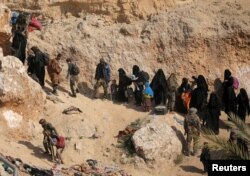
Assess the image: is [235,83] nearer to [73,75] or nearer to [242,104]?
[242,104]

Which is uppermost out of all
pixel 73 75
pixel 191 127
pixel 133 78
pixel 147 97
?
pixel 73 75

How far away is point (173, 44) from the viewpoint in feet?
59.2

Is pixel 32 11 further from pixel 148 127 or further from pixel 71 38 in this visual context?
pixel 148 127

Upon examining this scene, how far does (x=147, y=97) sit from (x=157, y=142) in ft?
5.87

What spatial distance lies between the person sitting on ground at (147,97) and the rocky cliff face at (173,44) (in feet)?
5.46

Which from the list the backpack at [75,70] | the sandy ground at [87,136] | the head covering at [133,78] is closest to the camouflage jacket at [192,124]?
the sandy ground at [87,136]

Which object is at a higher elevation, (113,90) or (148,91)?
(148,91)

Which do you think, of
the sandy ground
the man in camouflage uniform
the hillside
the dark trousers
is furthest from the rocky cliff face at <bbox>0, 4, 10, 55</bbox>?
the man in camouflage uniform

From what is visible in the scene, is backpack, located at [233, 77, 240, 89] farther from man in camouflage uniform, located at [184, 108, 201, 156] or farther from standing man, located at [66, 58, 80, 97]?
standing man, located at [66, 58, 80, 97]

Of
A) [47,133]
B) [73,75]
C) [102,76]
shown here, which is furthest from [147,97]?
[47,133]

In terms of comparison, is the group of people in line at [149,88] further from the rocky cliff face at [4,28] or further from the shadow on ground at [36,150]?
the shadow on ground at [36,150]

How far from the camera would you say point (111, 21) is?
61.4 feet

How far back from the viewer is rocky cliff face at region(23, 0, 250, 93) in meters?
17.9

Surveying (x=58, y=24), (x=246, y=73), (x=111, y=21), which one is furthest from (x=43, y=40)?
(x=246, y=73)
